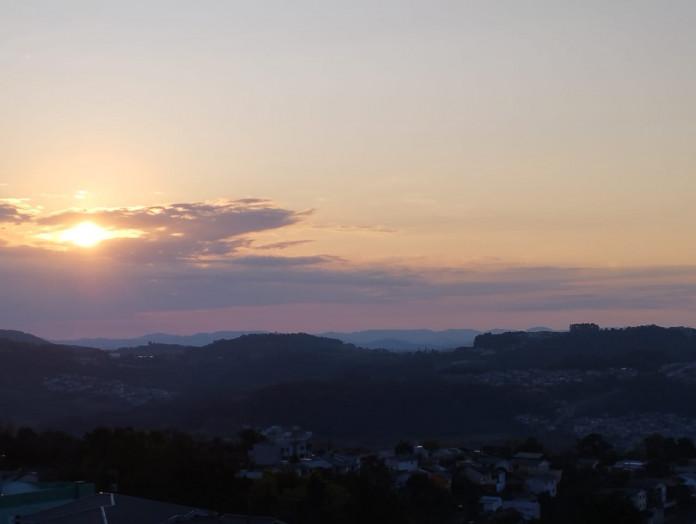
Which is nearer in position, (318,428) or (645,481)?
(645,481)

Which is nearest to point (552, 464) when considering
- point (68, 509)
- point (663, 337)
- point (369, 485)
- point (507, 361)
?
point (369, 485)

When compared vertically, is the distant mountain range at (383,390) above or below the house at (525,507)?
above

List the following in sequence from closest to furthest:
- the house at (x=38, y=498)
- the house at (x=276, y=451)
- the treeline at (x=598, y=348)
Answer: the house at (x=38, y=498) → the house at (x=276, y=451) → the treeline at (x=598, y=348)

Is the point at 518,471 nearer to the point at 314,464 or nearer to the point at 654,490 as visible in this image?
the point at 654,490

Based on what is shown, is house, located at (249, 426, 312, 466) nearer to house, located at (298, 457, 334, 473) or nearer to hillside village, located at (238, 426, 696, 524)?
hillside village, located at (238, 426, 696, 524)

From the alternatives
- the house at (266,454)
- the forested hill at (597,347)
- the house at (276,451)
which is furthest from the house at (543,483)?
the forested hill at (597,347)

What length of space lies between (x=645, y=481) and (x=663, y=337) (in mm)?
78281

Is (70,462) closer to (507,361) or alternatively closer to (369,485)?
(369,485)

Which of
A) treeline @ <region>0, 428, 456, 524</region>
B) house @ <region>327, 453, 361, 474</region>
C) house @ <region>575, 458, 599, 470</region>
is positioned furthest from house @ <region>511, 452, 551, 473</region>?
treeline @ <region>0, 428, 456, 524</region>

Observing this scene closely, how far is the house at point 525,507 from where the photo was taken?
3468cm

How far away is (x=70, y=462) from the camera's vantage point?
34.7m

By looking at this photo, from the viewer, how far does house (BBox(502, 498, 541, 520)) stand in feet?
114

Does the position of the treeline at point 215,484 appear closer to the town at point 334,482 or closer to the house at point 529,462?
the town at point 334,482

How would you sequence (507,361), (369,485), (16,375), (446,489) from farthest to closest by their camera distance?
(507,361)
(16,375)
(446,489)
(369,485)
